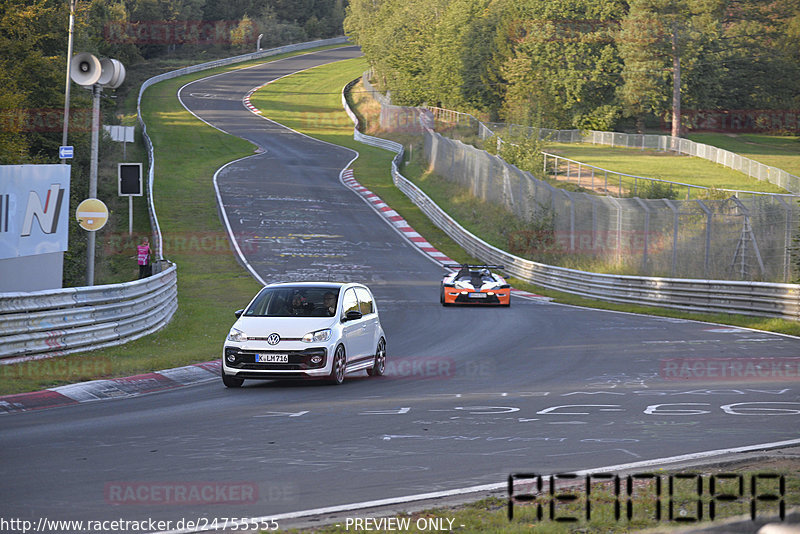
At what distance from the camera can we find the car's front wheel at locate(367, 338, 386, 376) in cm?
1572

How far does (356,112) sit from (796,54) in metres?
42.8

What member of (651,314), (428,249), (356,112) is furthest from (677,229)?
(356,112)

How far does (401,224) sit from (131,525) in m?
42.2

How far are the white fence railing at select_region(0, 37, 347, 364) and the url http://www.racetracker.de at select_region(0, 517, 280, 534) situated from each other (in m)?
8.79

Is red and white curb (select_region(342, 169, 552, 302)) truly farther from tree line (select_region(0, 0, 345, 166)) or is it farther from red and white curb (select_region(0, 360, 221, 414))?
red and white curb (select_region(0, 360, 221, 414))

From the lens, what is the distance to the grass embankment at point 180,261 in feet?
49.2

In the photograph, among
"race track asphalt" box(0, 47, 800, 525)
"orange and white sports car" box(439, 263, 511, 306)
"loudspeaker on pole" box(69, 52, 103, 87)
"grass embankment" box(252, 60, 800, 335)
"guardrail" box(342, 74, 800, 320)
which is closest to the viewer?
"race track asphalt" box(0, 47, 800, 525)

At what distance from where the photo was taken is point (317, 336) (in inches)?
550

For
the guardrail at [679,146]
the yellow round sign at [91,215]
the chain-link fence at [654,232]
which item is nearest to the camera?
the yellow round sign at [91,215]

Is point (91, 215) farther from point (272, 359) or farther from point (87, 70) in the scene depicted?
point (272, 359)

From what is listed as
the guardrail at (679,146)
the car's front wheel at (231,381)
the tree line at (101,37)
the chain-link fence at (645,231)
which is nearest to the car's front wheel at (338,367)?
the car's front wheel at (231,381)

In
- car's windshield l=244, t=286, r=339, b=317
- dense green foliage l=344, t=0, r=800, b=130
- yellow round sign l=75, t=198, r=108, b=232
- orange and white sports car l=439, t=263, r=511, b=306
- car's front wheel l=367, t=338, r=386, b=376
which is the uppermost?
dense green foliage l=344, t=0, r=800, b=130

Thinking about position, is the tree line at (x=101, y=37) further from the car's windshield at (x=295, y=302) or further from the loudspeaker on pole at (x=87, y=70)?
the car's windshield at (x=295, y=302)

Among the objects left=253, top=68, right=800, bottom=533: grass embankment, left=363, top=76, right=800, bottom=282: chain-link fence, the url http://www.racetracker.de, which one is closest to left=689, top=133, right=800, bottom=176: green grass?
left=253, top=68, right=800, bottom=533: grass embankment
